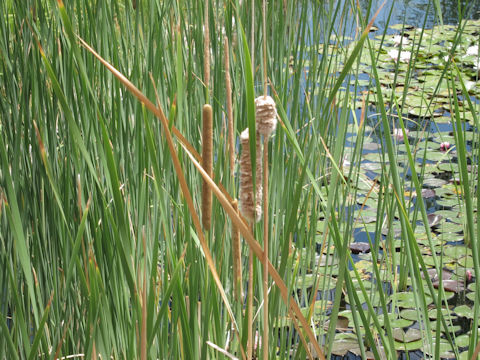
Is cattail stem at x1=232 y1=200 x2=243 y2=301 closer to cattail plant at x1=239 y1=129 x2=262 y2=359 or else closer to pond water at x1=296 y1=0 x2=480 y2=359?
cattail plant at x1=239 y1=129 x2=262 y2=359

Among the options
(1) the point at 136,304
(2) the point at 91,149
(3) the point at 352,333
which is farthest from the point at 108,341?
(3) the point at 352,333

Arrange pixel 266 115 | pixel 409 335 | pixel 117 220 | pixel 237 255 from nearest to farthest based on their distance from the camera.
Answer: pixel 266 115 < pixel 237 255 < pixel 117 220 < pixel 409 335

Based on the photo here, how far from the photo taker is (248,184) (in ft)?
1.60

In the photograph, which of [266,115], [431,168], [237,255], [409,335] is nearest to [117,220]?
[237,255]

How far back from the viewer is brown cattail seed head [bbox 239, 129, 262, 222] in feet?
1.58

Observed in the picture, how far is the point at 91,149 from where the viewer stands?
911 millimetres

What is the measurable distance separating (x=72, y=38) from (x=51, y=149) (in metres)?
0.37

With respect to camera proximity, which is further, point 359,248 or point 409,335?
point 359,248

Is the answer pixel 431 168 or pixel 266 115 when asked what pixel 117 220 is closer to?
pixel 266 115

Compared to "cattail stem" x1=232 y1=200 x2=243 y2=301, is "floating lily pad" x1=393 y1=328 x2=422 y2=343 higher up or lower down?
lower down

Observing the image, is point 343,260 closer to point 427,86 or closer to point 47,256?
point 47,256

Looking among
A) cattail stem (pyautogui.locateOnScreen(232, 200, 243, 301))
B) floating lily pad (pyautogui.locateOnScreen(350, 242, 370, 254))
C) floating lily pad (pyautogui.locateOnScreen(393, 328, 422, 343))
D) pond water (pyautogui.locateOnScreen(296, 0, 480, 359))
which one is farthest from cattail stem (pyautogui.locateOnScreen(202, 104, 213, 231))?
floating lily pad (pyautogui.locateOnScreen(350, 242, 370, 254))

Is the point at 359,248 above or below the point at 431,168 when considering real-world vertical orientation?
below

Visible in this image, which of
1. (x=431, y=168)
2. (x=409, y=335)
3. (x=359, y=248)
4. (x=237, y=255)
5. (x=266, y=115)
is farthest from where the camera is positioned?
(x=431, y=168)
